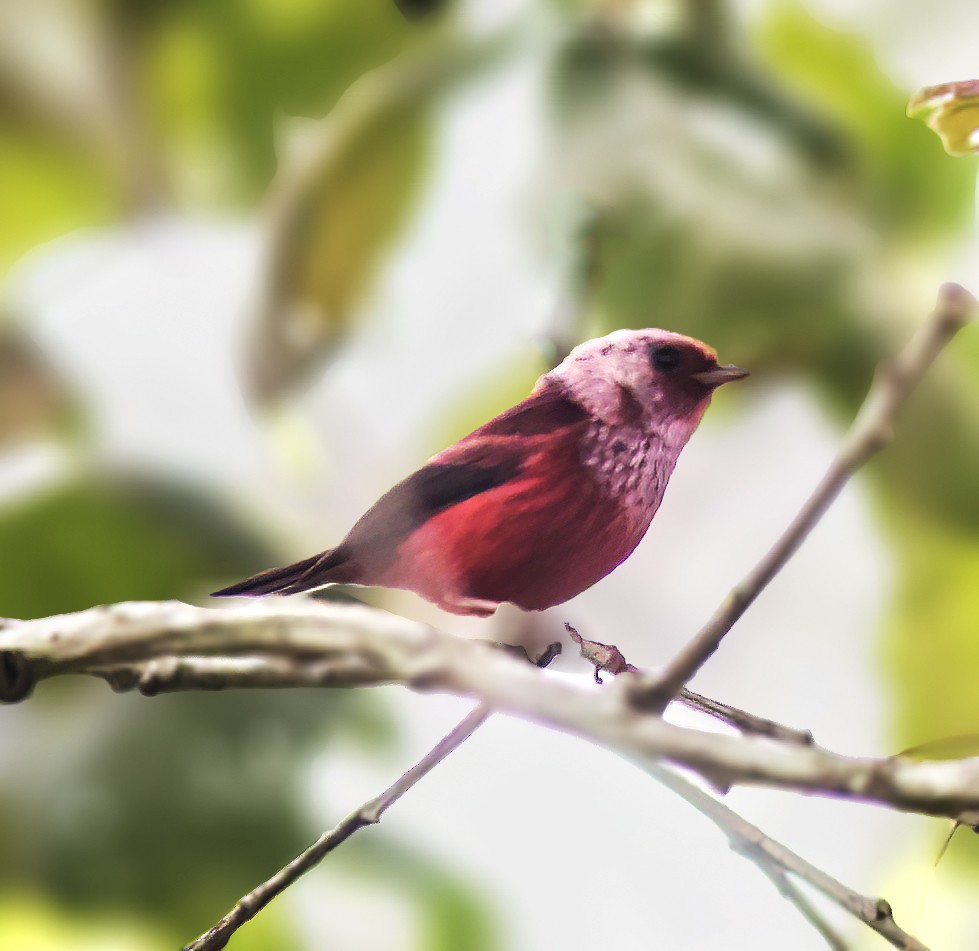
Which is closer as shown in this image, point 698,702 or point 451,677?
point 451,677

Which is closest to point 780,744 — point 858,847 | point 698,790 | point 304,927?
point 698,790

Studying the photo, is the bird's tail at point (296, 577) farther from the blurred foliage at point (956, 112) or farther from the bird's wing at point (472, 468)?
the blurred foliage at point (956, 112)

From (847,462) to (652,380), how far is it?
312mm

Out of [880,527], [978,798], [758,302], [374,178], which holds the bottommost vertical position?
[978,798]

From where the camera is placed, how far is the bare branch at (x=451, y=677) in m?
0.38

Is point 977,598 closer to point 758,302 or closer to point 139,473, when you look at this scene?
point 758,302

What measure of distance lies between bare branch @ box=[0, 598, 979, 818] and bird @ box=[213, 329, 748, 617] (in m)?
0.18

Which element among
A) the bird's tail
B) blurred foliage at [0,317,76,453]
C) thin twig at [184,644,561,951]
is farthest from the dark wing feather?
blurred foliage at [0,317,76,453]

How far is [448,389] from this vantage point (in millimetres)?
743

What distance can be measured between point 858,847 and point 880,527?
0.23 metres

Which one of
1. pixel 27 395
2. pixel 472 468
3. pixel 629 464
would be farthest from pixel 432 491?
pixel 27 395

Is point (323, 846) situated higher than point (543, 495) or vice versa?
point (543, 495)

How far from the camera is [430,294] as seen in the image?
0.75 m

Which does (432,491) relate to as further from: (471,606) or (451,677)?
(451,677)
